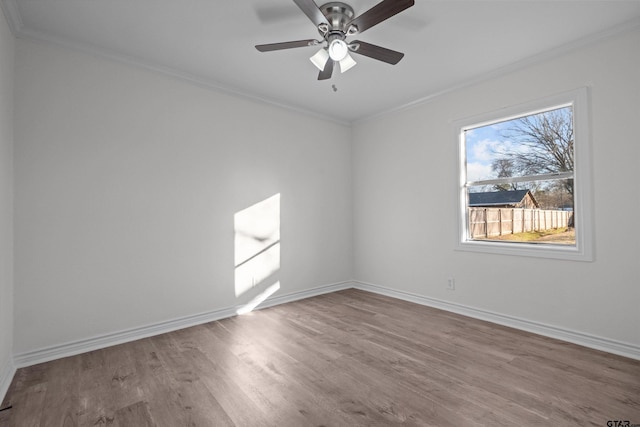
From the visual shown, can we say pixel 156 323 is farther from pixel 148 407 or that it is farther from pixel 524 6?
pixel 524 6

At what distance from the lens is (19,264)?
2.37 metres

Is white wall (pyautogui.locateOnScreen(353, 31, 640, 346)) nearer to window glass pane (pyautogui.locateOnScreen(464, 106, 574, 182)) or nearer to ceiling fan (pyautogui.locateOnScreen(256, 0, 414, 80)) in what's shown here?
window glass pane (pyautogui.locateOnScreen(464, 106, 574, 182))

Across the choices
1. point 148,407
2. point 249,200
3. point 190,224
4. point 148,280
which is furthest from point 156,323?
point 249,200

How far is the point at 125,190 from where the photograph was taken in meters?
2.85

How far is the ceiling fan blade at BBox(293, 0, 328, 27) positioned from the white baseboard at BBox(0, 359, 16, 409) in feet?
10.0

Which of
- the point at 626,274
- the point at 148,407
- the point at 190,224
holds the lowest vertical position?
the point at 148,407

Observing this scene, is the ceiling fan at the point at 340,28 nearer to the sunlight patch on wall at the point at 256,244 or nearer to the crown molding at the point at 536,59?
the crown molding at the point at 536,59

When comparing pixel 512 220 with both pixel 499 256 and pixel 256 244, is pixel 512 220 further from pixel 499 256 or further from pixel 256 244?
pixel 256 244

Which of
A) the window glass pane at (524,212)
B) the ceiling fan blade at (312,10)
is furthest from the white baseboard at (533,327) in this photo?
the ceiling fan blade at (312,10)

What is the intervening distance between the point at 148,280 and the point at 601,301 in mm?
4025

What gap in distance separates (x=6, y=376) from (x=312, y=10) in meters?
3.20

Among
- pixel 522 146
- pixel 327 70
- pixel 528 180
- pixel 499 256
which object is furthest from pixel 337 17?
pixel 499 256

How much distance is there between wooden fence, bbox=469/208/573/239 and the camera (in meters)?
2.94

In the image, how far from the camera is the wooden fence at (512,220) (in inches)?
116
